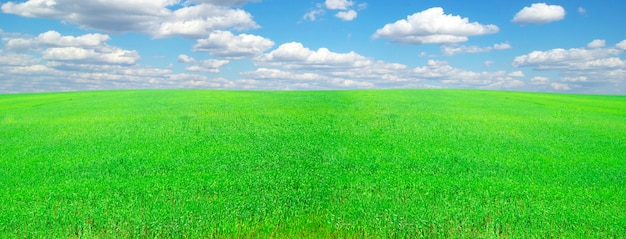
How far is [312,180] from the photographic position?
12.0m

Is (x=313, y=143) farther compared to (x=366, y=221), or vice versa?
(x=313, y=143)

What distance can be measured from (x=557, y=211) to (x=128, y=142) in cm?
1514

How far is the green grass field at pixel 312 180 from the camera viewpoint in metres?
9.36

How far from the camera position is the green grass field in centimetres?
936

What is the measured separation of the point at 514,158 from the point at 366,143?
5245mm

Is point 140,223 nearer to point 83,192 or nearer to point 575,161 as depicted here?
point 83,192

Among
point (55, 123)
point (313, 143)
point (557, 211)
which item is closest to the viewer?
point (557, 211)

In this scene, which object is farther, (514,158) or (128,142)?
(128,142)

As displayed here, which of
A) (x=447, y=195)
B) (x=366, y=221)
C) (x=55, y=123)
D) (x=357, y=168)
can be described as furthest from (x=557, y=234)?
(x=55, y=123)

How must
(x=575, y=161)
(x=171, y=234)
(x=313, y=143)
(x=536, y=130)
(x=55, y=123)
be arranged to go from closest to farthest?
(x=171, y=234) < (x=575, y=161) < (x=313, y=143) < (x=536, y=130) < (x=55, y=123)

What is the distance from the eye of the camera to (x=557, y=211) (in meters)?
10.2

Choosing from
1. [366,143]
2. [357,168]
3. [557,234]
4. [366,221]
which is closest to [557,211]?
[557,234]

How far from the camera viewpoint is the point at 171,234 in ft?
29.5

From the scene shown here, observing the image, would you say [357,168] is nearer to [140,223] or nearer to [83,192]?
[140,223]
